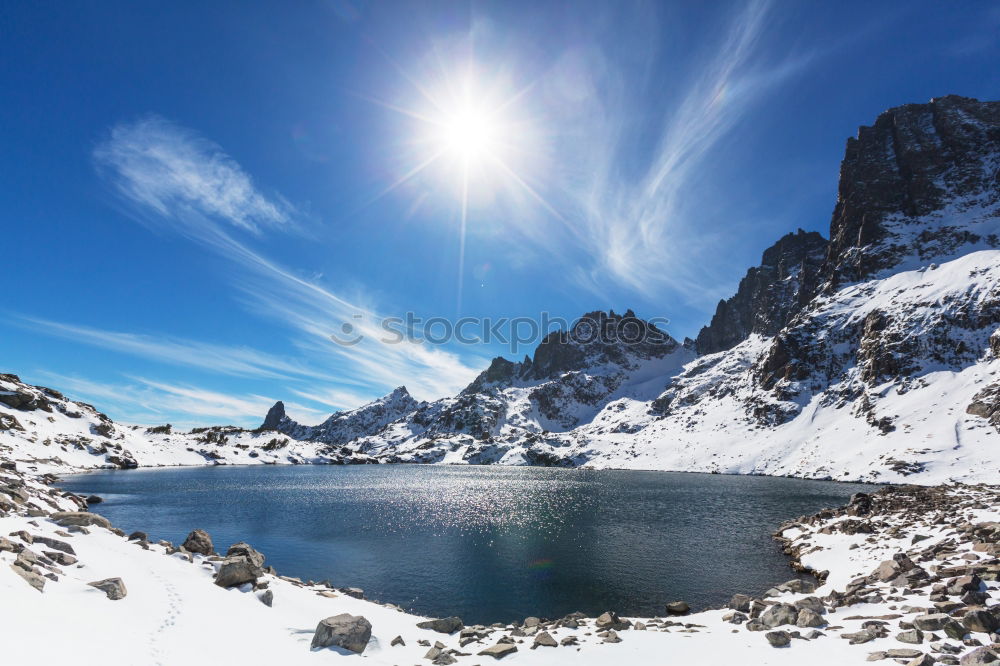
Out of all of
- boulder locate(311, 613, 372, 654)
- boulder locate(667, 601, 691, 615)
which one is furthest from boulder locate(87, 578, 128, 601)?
boulder locate(667, 601, 691, 615)

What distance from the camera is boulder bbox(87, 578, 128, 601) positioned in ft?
63.3

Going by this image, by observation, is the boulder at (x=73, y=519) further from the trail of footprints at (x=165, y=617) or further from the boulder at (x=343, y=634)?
the boulder at (x=343, y=634)

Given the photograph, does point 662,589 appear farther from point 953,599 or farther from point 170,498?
point 170,498

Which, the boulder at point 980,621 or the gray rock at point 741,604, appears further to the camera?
the gray rock at point 741,604

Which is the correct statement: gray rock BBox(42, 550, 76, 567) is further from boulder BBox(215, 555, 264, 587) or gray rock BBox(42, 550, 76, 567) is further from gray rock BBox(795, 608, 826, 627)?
gray rock BBox(795, 608, 826, 627)

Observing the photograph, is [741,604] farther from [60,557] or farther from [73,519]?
[73,519]

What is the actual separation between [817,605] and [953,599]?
5.38 meters

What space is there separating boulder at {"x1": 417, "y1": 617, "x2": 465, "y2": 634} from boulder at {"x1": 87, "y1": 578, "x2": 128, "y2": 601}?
1404 centimetres

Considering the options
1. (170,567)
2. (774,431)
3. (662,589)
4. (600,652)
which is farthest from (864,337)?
(170,567)

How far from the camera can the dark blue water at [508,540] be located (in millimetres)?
36531

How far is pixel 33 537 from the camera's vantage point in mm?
23406

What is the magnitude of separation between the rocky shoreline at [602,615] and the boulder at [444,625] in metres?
0.07

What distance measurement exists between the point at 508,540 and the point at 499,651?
131 feet

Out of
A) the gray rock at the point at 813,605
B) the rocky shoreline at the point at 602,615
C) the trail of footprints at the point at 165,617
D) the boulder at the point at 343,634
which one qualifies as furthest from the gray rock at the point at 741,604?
the trail of footprints at the point at 165,617
